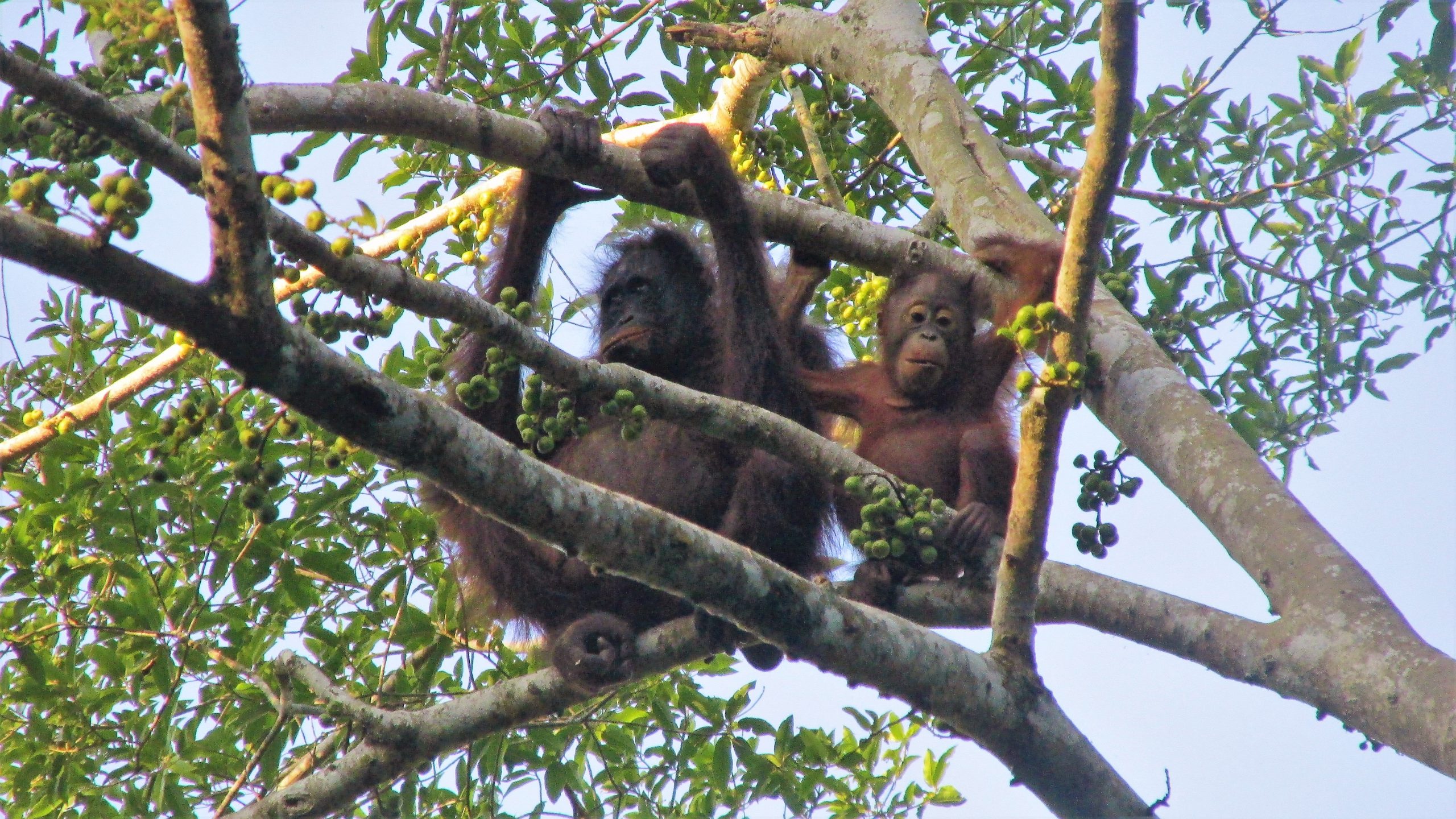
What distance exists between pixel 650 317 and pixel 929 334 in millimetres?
1307

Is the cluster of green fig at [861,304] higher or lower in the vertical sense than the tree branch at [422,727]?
higher

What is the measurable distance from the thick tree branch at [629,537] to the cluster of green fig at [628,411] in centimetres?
48

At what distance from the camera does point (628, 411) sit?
10.5 feet

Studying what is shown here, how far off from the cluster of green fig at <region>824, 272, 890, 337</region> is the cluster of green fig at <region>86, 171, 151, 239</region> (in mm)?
3870

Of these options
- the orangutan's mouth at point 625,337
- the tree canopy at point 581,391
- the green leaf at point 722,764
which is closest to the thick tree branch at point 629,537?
the tree canopy at point 581,391

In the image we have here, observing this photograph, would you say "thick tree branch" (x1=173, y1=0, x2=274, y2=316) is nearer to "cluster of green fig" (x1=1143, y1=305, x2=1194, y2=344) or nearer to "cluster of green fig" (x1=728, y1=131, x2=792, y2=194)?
"cluster of green fig" (x1=1143, y1=305, x2=1194, y2=344)

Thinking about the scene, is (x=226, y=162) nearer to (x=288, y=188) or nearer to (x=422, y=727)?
(x=288, y=188)

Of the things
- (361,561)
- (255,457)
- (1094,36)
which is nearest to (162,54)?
(255,457)

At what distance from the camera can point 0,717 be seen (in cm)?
468

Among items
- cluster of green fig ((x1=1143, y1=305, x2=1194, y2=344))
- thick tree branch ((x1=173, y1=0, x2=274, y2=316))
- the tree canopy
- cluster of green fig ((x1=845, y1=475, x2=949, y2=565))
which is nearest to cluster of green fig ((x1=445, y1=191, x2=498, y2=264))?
the tree canopy

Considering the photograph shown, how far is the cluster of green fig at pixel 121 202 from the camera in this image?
1.85 m

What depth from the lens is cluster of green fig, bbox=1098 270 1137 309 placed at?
13.5 feet

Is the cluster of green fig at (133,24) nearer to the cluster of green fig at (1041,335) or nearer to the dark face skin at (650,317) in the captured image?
the cluster of green fig at (1041,335)

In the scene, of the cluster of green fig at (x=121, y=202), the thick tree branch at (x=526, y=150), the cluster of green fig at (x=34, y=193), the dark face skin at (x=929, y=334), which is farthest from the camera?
the dark face skin at (x=929, y=334)
